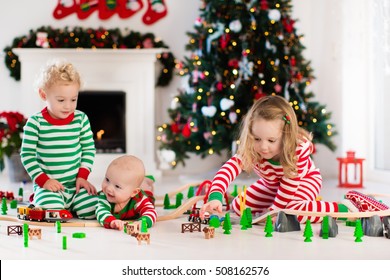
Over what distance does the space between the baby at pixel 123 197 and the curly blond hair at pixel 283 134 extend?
51 centimetres

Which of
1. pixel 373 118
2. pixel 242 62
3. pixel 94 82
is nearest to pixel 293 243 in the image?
pixel 242 62

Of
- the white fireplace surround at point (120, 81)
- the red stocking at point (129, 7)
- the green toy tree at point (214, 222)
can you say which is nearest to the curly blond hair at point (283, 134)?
the green toy tree at point (214, 222)

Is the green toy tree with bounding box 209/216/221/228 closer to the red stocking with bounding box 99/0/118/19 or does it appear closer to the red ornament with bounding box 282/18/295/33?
the red ornament with bounding box 282/18/295/33

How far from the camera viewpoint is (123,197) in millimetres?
3281

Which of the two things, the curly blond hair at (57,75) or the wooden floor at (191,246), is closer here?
the wooden floor at (191,246)

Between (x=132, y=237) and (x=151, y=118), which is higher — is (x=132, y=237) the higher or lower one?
the lower one

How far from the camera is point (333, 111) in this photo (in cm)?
649

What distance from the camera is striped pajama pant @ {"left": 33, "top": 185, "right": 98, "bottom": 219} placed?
3.38m

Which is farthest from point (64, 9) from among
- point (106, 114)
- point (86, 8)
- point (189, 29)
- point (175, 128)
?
point (175, 128)

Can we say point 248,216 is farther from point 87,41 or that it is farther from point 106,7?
point 106,7

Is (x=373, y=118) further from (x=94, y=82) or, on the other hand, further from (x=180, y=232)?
(x=180, y=232)

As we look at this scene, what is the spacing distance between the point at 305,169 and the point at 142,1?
3871mm

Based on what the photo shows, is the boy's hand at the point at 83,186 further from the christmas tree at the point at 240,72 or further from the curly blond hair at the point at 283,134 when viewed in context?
the christmas tree at the point at 240,72

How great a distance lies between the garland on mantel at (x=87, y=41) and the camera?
6.52m
